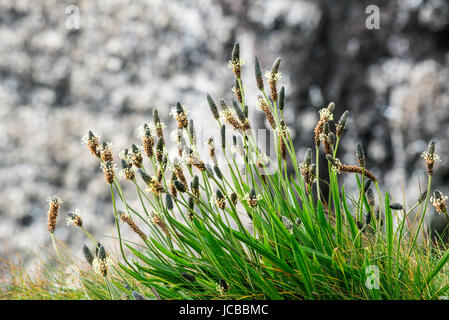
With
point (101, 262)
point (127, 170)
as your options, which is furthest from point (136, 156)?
point (101, 262)

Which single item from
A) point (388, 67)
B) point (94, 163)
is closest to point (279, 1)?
point (388, 67)

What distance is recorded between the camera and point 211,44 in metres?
3.19

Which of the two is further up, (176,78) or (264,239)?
(176,78)

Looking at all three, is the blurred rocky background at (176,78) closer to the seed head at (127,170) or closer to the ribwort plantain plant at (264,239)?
the ribwort plantain plant at (264,239)

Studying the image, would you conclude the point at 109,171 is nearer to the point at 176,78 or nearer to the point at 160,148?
the point at 160,148

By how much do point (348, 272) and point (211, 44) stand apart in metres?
2.53

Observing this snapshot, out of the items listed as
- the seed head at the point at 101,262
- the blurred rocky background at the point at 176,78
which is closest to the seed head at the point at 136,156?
the seed head at the point at 101,262

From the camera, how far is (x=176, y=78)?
3.52 metres

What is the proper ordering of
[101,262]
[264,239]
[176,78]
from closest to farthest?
[101,262]
[264,239]
[176,78]

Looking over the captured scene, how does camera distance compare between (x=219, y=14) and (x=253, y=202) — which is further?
(x=219, y=14)

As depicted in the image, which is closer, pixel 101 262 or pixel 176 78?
pixel 101 262

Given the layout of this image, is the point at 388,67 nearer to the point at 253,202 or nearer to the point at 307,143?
the point at 307,143

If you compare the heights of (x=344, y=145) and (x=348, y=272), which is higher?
(x=344, y=145)

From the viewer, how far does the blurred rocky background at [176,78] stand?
2283 mm
